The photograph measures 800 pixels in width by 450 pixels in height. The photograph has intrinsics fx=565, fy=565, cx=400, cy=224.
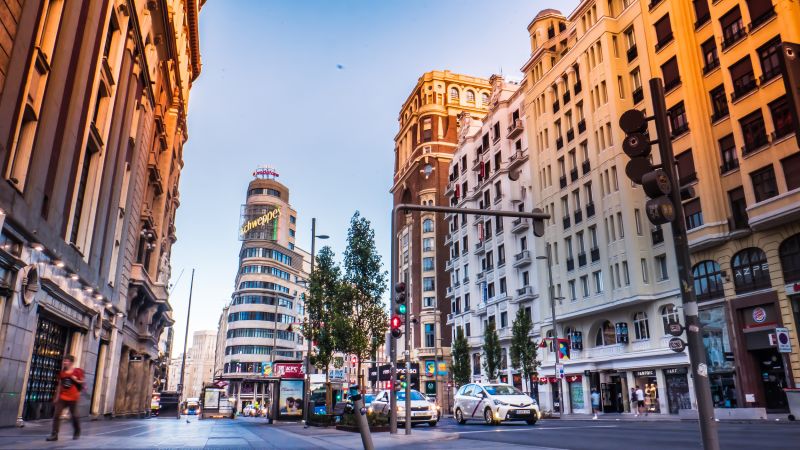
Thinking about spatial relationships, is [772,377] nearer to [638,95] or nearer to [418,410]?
[418,410]

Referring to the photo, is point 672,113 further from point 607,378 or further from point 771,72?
point 607,378

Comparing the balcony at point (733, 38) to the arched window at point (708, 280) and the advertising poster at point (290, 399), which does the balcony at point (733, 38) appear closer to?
the arched window at point (708, 280)

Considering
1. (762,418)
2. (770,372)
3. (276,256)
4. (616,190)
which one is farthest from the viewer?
(276,256)

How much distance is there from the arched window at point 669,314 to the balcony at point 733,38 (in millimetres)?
14879

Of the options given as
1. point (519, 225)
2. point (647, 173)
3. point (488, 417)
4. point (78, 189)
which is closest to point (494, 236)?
point (519, 225)

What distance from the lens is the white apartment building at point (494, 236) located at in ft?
164

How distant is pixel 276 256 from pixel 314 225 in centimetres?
8272

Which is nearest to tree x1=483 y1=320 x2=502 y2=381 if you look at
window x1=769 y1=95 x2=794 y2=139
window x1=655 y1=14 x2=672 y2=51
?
window x1=655 y1=14 x2=672 y2=51

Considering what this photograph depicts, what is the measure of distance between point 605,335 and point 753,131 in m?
16.9

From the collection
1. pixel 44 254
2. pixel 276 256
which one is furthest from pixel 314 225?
pixel 276 256

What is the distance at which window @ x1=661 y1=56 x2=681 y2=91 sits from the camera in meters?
33.8

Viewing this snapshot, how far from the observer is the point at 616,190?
125 feet

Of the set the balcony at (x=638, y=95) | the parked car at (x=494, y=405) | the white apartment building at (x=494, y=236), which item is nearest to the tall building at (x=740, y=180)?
the balcony at (x=638, y=95)

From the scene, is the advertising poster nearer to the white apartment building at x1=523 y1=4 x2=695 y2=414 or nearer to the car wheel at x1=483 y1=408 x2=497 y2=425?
the car wheel at x1=483 y1=408 x2=497 y2=425
